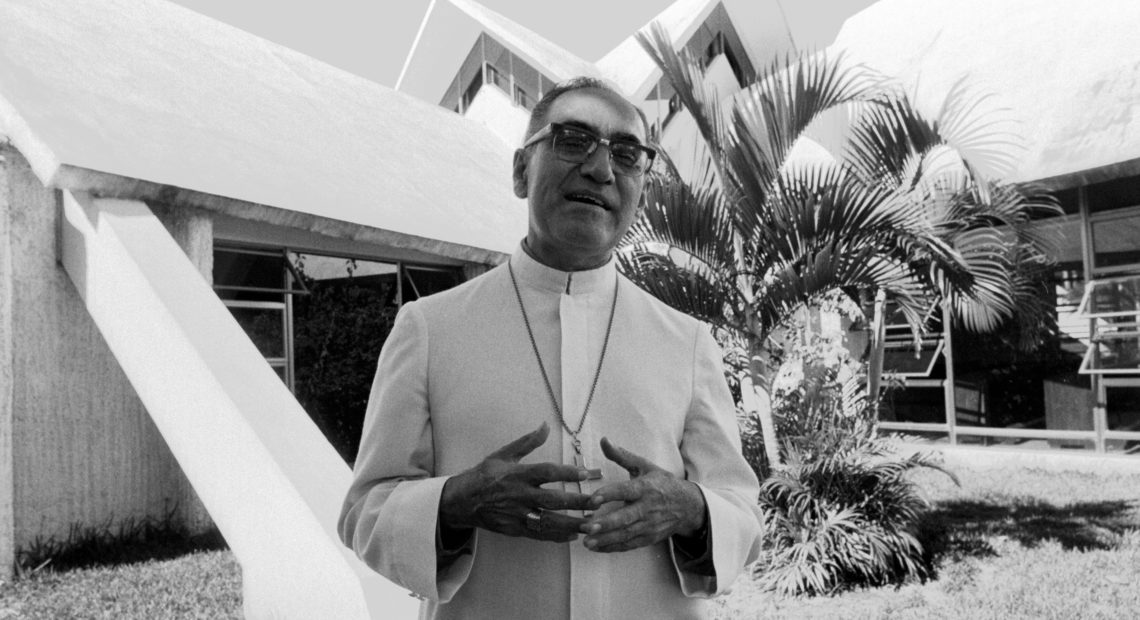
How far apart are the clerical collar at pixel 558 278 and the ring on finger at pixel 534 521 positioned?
52 centimetres

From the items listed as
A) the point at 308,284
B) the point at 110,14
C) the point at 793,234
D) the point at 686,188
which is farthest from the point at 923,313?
the point at 110,14

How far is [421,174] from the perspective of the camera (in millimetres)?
10328

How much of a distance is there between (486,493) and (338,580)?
8.54ft

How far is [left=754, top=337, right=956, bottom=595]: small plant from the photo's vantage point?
205 inches

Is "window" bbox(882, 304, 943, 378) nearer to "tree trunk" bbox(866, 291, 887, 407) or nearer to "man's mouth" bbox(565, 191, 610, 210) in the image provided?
"tree trunk" bbox(866, 291, 887, 407)

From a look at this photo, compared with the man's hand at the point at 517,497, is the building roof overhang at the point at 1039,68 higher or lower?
higher

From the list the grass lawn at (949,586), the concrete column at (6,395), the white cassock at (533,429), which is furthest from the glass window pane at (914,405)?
the white cassock at (533,429)

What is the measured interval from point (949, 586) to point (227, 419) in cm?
425

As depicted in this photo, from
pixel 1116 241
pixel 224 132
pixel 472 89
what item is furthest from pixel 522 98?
pixel 1116 241

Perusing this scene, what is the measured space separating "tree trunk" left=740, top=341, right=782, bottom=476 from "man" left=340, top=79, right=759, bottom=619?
379 cm

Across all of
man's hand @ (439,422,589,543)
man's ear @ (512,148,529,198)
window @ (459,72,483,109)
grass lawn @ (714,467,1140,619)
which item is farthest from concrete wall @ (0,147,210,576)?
window @ (459,72,483,109)

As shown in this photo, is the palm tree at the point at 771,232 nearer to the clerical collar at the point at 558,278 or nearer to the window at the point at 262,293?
the clerical collar at the point at 558,278

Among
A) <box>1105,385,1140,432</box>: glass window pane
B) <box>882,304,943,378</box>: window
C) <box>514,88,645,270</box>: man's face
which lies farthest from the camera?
<box>882,304,943,378</box>: window

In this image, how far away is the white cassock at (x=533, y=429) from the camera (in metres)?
1.46
